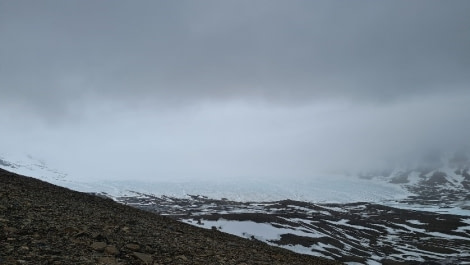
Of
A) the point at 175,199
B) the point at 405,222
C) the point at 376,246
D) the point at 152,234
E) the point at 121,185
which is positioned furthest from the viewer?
the point at 121,185

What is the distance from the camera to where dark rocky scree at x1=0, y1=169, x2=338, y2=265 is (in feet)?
31.7

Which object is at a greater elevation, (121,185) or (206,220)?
(121,185)

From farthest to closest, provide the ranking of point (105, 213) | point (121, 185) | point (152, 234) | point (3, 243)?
point (121, 185) → point (105, 213) → point (152, 234) → point (3, 243)

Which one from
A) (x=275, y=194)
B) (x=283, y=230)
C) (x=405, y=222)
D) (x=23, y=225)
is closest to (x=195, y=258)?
(x=23, y=225)

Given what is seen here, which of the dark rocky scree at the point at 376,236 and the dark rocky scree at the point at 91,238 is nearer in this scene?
the dark rocky scree at the point at 91,238

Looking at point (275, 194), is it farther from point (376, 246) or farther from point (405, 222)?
point (376, 246)

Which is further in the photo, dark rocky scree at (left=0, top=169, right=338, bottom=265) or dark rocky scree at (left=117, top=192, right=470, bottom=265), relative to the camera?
dark rocky scree at (left=117, top=192, right=470, bottom=265)

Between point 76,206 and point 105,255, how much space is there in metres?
7.12

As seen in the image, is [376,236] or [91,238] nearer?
[91,238]

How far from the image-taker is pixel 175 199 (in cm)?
17475

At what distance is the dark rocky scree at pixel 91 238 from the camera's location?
9664 mm

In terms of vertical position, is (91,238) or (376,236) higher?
(376,236)

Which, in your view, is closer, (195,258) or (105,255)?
(105,255)

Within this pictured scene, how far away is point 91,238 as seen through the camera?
451 inches
